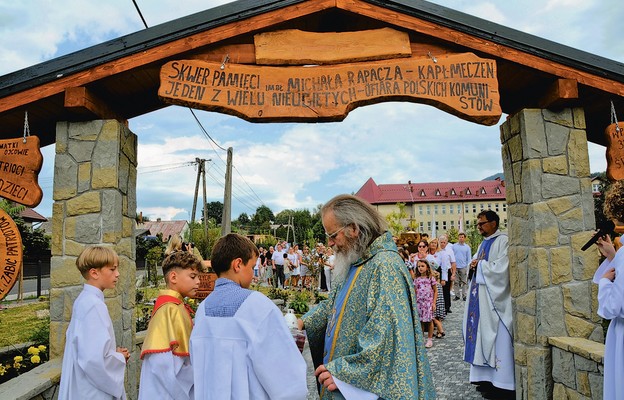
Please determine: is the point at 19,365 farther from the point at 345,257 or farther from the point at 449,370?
the point at 449,370

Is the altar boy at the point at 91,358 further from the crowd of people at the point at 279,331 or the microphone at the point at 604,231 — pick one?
the microphone at the point at 604,231

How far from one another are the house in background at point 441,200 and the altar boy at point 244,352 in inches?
2696

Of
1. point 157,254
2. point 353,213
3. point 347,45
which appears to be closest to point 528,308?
point 353,213

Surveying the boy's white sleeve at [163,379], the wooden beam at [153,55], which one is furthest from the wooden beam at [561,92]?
the boy's white sleeve at [163,379]

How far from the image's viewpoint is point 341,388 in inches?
96.3

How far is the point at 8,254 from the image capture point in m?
4.08

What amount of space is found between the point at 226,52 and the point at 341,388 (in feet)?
10.6

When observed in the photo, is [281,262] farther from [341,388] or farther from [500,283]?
[341,388]

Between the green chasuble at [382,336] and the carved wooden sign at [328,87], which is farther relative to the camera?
the carved wooden sign at [328,87]

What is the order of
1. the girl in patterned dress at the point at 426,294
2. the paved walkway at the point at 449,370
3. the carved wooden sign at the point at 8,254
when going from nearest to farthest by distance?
the carved wooden sign at the point at 8,254 → the paved walkway at the point at 449,370 → the girl in patterned dress at the point at 426,294

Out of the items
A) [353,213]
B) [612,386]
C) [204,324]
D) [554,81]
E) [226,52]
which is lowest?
[612,386]

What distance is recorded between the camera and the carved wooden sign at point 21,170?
4.22 m

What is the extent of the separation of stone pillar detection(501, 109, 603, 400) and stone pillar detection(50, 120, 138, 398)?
3.83 meters

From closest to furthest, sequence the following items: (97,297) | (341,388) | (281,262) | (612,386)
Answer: (341,388), (612,386), (97,297), (281,262)
